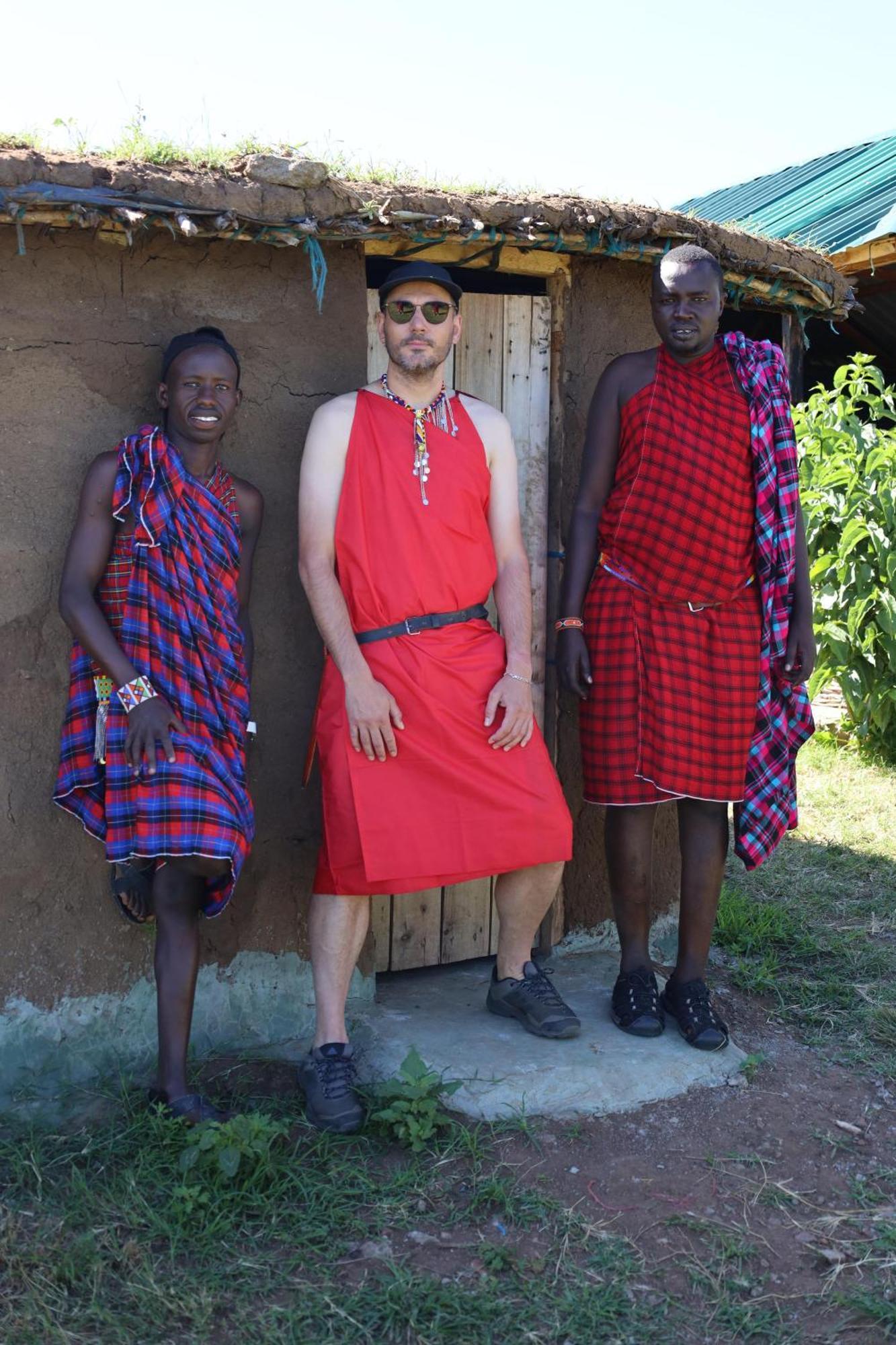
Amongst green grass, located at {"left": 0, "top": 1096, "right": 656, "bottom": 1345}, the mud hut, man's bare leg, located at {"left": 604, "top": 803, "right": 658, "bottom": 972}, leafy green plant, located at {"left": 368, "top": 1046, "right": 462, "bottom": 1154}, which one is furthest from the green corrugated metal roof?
green grass, located at {"left": 0, "top": 1096, "right": 656, "bottom": 1345}

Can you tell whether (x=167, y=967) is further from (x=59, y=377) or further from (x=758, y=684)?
(x=758, y=684)

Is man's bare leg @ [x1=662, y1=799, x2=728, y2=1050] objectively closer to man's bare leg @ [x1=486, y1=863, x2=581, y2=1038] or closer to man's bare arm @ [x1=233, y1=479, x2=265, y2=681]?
man's bare leg @ [x1=486, y1=863, x2=581, y2=1038]

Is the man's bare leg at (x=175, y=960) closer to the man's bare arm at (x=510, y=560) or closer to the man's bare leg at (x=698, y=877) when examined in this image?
the man's bare arm at (x=510, y=560)

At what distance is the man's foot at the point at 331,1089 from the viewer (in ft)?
10.8

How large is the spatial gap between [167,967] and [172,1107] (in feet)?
1.11

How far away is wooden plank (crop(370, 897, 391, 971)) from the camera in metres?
4.34

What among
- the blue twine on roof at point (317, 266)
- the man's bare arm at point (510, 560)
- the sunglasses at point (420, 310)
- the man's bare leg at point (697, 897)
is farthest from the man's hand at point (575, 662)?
the blue twine on roof at point (317, 266)

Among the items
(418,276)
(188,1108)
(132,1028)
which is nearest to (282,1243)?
(188,1108)

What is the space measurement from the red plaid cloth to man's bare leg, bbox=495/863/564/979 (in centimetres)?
81

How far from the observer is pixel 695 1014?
3775mm

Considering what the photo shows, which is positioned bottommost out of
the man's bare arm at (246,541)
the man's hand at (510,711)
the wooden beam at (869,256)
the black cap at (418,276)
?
the man's hand at (510,711)

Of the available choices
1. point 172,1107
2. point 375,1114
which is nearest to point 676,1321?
point 375,1114

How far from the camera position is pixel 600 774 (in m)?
3.80

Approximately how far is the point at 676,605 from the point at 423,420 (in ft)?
3.01
